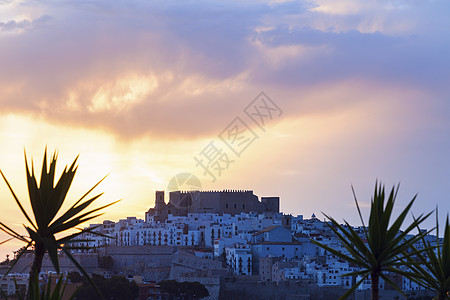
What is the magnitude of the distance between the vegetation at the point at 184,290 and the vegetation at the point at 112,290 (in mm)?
4712

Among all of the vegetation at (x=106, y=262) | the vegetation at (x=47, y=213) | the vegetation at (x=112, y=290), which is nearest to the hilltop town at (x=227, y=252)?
the vegetation at (x=106, y=262)

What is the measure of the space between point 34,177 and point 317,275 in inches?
2853

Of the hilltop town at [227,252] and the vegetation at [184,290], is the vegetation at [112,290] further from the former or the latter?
the vegetation at [184,290]

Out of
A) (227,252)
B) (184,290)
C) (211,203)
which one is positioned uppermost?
(211,203)

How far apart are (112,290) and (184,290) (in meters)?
8.79

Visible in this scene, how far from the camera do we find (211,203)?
11775cm

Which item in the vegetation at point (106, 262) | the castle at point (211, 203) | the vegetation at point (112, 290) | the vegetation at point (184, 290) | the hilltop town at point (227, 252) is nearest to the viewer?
the vegetation at point (112, 290)

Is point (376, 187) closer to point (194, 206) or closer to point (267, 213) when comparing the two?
point (267, 213)

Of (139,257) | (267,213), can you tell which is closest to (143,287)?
(139,257)

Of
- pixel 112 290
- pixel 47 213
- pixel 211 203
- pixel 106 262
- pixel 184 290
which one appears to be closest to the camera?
pixel 47 213

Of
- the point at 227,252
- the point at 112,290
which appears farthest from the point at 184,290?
the point at 227,252

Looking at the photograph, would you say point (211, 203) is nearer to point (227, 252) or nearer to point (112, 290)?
point (227, 252)

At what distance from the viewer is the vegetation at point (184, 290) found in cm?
7950

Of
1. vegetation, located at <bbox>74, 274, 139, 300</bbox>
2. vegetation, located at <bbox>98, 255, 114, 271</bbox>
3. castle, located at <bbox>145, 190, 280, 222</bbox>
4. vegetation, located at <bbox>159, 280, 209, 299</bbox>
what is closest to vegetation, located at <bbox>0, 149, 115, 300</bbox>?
vegetation, located at <bbox>74, 274, 139, 300</bbox>
